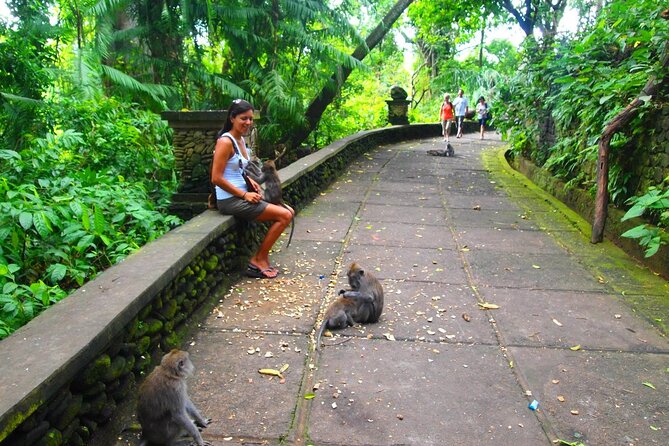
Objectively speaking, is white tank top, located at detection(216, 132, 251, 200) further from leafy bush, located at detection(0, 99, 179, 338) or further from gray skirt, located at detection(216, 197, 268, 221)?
leafy bush, located at detection(0, 99, 179, 338)

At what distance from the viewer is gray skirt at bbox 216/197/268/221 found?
486 cm

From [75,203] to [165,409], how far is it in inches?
84.7

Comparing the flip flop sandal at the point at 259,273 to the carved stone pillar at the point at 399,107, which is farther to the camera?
the carved stone pillar at the point at 399,107

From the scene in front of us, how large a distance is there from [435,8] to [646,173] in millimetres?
11849

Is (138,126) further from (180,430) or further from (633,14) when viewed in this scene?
(633,14)

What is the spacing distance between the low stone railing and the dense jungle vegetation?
2.16ft

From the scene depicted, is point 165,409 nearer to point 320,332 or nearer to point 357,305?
point 320,332

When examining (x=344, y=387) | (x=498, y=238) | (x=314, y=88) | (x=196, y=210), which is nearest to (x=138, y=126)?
(x=196, y=210)

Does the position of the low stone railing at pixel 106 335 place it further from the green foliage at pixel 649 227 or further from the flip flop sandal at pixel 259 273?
the green foliage at pixel 649 227

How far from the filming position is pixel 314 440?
268cm

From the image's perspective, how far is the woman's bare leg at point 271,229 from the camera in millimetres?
5000

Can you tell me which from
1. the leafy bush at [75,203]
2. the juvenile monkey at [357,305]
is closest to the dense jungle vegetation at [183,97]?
the leafy bush at [75,203]

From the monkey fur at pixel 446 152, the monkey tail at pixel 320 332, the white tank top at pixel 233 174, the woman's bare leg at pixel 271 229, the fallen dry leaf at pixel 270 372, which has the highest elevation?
the white tank top at pixel 233 174

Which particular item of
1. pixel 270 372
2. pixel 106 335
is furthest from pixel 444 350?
pixel 106 335
